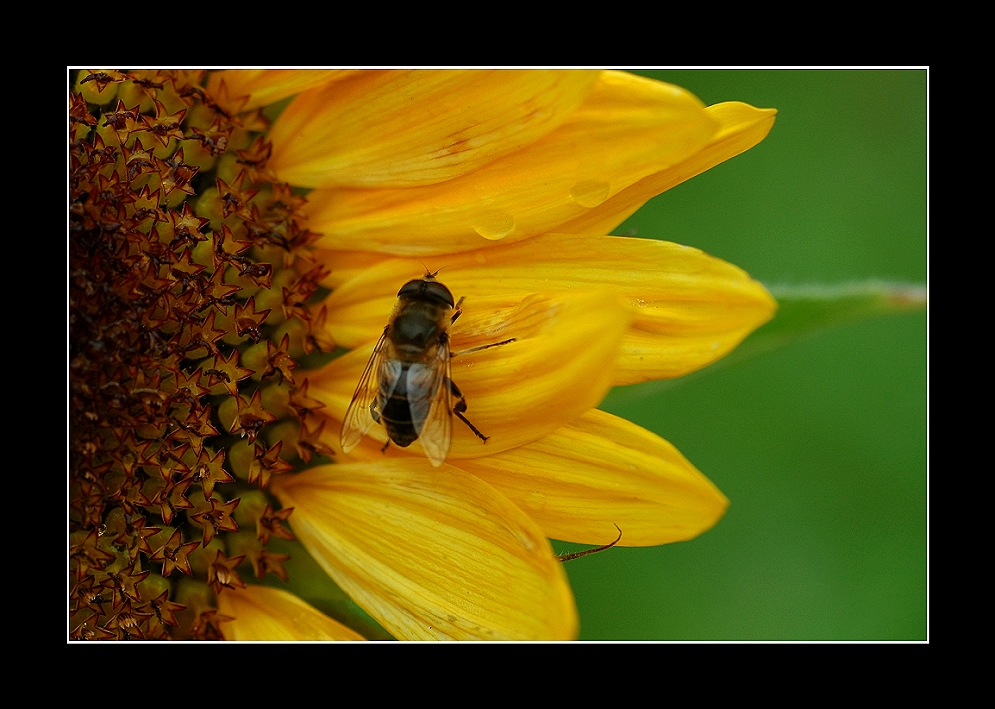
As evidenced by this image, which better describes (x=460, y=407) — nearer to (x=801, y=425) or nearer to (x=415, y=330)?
(x=415, y=330)

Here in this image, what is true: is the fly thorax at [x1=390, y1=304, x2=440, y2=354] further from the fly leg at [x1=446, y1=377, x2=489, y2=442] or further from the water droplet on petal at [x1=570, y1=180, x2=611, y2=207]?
the water droplet on petal at [x1=570, y1=180, x2=611, y2=207]

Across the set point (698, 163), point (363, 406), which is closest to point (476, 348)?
point (363, 406)

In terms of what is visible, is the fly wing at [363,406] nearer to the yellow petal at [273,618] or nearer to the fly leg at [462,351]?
the fly leg at [462,351]

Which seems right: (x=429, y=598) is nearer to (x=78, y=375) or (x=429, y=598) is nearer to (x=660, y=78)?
(x=78, y=375)

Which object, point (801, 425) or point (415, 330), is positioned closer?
point (415, 330)

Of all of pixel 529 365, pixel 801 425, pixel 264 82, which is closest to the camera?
pixel 529 365

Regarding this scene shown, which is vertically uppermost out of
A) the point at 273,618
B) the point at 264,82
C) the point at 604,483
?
the point at 264,82

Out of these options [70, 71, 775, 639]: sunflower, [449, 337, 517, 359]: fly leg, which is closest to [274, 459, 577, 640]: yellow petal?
[70, 71, 775, 639]: sunflower
